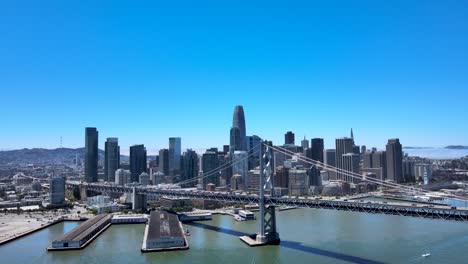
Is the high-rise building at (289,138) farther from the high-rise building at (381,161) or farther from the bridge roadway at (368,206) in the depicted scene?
the bridge roadway at (368,206)

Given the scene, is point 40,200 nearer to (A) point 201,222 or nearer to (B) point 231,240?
(A) point 201,222

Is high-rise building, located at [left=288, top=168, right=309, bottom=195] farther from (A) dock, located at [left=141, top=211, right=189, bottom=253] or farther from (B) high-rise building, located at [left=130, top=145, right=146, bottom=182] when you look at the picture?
(B) high-rise building, located at [left=130, top=145, right=146, bottom=182]

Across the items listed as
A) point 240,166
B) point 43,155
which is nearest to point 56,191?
point 240,166

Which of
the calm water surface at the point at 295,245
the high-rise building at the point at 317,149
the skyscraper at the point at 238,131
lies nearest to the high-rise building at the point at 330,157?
the high-rise building at the point at 317,149

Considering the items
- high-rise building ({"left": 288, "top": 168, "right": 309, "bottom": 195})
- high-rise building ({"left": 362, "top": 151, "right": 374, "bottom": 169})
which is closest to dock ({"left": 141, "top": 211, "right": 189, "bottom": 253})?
high-rise building ({"left": 288, "top": 168, "right": 309, "bottom": 195})

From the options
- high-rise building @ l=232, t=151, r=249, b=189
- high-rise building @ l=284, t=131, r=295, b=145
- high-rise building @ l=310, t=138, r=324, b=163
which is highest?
high-rise building @ l=284, t=131, r=295, b=145
